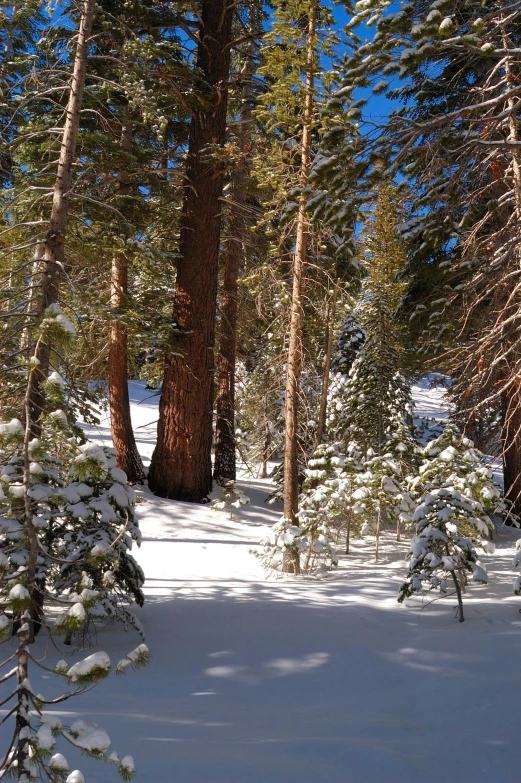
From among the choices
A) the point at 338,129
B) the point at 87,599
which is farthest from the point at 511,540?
the point at 87,599

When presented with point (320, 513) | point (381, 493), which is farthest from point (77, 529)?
point (381, 493)

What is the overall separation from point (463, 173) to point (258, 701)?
4864 mm

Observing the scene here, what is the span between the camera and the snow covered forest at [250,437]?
348cm

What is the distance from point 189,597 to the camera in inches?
254

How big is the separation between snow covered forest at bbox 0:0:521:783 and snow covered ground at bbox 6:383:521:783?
26 mm

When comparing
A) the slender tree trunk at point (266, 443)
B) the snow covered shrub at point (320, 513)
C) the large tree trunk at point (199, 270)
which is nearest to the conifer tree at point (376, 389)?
the slender tree trunk at point (266, 443)

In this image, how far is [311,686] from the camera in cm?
450

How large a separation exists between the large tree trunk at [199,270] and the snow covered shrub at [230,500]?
0.90 metres

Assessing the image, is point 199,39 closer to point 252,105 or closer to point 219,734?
point 252,105

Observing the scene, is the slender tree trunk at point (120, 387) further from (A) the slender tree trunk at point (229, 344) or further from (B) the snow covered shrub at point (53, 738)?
(B) the snow covered shrub at point (53, 738)

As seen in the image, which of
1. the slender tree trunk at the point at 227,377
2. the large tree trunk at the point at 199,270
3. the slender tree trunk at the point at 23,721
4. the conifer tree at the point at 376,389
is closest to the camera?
the slender tree trunk at the point at 23,721

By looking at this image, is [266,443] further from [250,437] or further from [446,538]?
[446,538]

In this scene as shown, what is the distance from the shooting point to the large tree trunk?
34.5ft

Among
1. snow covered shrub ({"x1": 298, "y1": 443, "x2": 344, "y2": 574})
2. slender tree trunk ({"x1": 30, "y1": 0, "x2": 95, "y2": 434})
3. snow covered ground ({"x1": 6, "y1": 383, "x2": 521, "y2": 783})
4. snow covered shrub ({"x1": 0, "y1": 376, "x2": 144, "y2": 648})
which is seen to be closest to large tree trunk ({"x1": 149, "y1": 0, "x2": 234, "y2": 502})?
snow covered shrub ({"x1": 298, "y1": 443, "x2": 344, "y2": 574})
